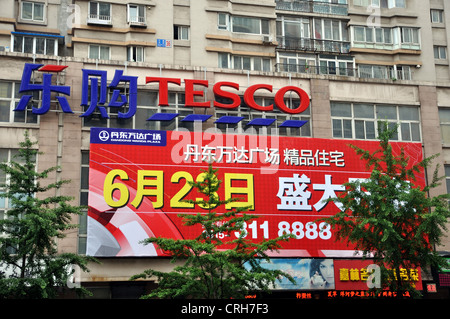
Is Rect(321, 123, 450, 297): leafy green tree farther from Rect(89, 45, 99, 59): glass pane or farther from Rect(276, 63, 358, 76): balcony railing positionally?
Rect(89, 45, 99, 59): glass pane

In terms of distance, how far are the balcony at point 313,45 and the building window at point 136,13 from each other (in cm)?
1018

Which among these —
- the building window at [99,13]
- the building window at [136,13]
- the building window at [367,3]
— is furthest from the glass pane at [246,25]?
the building window at [99,13]

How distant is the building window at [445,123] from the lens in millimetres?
40500

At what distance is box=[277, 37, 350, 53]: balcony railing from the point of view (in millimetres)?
44500

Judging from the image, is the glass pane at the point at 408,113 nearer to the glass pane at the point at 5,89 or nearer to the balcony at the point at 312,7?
the balcony at the point at 312,7

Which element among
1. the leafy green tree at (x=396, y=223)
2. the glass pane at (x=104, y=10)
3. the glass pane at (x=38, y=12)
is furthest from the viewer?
the glass pane at (x=38, y=12)

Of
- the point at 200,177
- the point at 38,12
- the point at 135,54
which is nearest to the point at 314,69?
the point at 135,54

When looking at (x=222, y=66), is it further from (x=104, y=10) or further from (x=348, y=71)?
(x=348, y=71)

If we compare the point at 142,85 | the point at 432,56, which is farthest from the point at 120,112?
the point at 432,56

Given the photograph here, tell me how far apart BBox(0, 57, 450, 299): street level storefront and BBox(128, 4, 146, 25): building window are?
6.52 metres

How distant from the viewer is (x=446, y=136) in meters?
40.5

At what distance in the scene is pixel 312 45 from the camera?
44.9 metres
